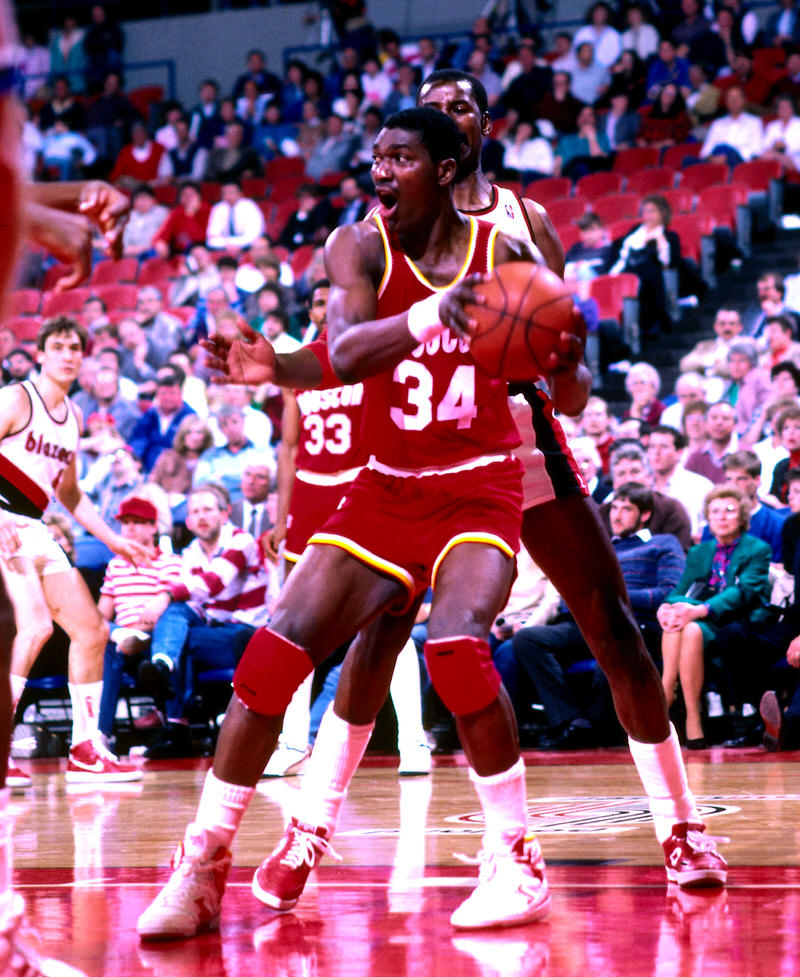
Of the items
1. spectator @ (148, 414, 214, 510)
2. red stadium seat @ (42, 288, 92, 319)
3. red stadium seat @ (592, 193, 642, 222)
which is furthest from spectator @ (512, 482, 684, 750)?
red stadium seat @ (42, 288, 92, 319)

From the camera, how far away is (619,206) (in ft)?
44.7

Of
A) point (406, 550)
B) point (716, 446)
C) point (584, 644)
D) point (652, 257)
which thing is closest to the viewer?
point (406, 550)

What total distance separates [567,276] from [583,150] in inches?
134

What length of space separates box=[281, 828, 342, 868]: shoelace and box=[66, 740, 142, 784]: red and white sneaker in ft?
12.0

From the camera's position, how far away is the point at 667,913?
134 inches

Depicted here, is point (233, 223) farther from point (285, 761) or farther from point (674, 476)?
point (285, 761)

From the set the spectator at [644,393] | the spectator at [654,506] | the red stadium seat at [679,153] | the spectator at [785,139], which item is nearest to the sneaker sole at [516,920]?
the spectator at [654,506]

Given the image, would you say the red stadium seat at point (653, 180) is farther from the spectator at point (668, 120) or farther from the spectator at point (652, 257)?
the spectator at point (652, 257)

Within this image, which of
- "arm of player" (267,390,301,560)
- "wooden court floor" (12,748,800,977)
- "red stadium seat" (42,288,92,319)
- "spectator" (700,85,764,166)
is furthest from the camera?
"red stadium seat" (42,288,92,319)

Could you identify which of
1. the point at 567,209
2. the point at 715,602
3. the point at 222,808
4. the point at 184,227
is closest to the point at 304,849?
the point at 222,808

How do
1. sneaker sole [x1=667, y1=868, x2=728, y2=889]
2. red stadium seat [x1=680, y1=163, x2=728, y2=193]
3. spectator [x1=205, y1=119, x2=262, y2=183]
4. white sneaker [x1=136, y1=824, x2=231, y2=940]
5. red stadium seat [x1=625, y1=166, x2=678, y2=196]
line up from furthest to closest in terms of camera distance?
spectator [x1=205, y1=119, x2=262, y2=183]
red stadium seat [x1=625, y1=166, x2=678, y2=196]
red stadium seat [x1=680, y1=163, x2=728, y2=193]
sneaker sole [x1=667, y1=868, x2=728, y2=889]
white sneaker [x1=136, y1=824, x2=231, y2=940]

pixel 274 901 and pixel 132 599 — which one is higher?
pixel 132 599

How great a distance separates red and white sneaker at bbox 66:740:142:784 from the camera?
721cm

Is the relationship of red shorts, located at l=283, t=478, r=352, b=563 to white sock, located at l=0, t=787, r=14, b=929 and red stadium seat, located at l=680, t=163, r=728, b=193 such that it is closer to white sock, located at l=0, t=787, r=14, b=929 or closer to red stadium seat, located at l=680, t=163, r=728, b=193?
white sock, located at l=0, t=787, r=14, b=929
